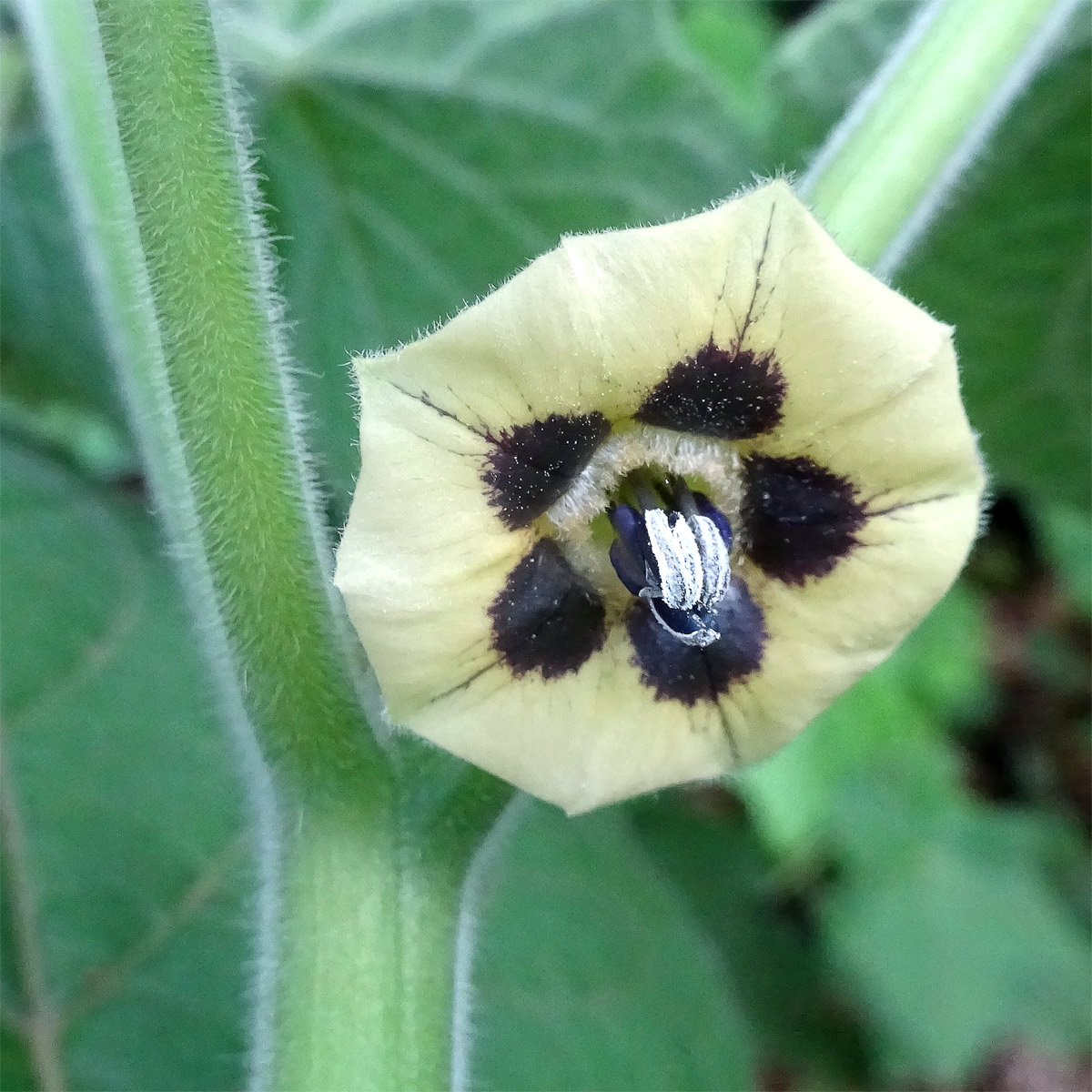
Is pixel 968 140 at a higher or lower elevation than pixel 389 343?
higher

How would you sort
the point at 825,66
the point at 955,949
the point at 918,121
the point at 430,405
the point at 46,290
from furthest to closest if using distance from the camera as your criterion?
the point at 955,949 → the point at 46,290 → the point at 825,66 → the point at 918,121 → the point at 430,405

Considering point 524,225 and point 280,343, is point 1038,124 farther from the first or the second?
point 280,343

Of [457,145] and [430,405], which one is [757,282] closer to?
[430,405]

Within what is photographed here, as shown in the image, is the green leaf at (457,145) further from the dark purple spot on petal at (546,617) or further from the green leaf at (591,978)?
the dark purple spot on petal at (546,617)

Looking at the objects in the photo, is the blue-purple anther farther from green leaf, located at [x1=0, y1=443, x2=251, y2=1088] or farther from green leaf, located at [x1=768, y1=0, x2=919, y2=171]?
green leaf, located at [x1=768, y1=0, x2=919, y2=171]

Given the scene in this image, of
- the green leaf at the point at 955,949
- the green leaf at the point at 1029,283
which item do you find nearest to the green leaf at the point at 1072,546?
the green leaf at the point at 955,949

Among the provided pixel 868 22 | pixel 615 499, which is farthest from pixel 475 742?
pixel 868 22

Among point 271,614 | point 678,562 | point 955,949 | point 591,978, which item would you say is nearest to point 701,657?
point 678,562
